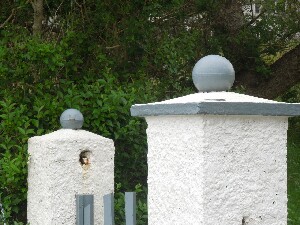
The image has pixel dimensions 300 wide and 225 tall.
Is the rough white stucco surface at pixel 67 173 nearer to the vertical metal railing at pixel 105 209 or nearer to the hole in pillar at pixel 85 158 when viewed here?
the hole in pillar at pixel 85 158

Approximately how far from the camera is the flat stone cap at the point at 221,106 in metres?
2.21

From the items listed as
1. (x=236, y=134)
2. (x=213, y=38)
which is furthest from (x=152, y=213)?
(x=213, y=38)

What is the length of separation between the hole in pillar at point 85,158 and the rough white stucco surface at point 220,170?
1.62 m

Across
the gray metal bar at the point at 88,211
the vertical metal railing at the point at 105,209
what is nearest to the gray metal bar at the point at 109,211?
the vertical metal railing at the point at 105,209

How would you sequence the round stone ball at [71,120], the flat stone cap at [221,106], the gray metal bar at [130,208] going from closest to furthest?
the flat stone cap at [221,106] < the gray metal bar at [130,208] < the round stone ball at [71,120]

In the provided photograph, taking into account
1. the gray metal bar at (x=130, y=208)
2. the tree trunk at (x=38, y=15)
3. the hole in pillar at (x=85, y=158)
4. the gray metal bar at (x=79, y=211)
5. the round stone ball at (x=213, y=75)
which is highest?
the tree trunk at (x=38, y=15)

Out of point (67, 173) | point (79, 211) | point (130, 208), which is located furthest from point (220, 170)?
point (67, 173)

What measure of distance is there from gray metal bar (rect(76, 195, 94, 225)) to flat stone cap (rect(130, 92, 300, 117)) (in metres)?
0.93

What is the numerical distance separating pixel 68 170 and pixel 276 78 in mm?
6343

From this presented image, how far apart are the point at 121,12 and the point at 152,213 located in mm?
4160

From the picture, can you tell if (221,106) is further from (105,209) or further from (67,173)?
(67,173)

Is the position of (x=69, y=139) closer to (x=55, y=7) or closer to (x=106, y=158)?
(x=106, y=158)

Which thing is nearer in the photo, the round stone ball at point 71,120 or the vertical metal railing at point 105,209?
the vertical metal railing at point 105,209

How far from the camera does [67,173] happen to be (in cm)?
402
